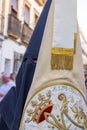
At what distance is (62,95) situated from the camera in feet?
7.00

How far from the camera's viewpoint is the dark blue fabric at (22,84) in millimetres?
2217

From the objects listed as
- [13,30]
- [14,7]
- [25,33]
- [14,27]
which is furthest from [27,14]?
[13,30]

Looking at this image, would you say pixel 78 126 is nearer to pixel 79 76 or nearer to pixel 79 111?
pixel 79 111

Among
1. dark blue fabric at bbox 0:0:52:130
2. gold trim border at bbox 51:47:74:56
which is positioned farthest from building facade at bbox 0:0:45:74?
gold trim border at bbox 51:47:74:56

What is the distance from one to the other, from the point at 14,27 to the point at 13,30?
0.20 m

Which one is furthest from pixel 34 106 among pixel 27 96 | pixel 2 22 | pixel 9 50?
pixel 9 50

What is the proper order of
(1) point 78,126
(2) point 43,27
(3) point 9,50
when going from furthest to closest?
1. (3) point 9,50
2. (2) point 43,27
3. (1) point 78,126

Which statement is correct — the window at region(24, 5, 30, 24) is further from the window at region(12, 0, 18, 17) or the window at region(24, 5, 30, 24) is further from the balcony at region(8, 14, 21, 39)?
the balcony at region(8, 14, 21, 39)

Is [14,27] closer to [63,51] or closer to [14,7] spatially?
[14,7]

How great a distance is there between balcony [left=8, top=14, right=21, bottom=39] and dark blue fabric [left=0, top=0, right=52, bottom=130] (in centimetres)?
1302

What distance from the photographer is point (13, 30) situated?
52.3 feet

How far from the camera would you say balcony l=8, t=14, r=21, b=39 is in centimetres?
1531

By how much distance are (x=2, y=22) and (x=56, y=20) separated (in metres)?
12.5

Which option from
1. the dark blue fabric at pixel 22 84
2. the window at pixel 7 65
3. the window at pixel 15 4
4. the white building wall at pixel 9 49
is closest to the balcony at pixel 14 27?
the white building wall at pixel 9 49
